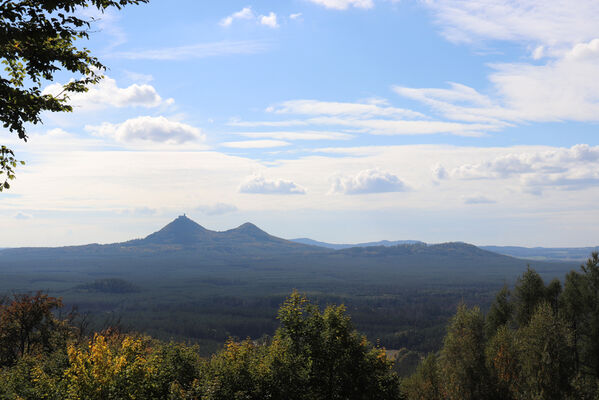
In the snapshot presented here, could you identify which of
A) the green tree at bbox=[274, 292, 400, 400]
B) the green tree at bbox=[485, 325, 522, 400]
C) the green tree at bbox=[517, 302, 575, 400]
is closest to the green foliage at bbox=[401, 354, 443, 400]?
→ the green tree at bbox=[485, 325, 522, 400]

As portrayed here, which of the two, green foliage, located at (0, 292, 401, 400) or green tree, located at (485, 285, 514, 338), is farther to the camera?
green tree, located at (485, 285, 514, 338)

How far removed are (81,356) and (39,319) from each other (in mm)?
33326

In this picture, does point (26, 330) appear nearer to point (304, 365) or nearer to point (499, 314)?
point (304, 365)

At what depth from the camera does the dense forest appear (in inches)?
1090

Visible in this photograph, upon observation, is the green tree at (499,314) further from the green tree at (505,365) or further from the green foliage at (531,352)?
the green tree at (505,365)

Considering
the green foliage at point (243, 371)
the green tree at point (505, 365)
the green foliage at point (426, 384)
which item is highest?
the green foliage at point (243, 371)

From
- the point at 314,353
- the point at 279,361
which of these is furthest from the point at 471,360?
the point at 279,361

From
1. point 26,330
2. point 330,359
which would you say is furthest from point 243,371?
point 26,330

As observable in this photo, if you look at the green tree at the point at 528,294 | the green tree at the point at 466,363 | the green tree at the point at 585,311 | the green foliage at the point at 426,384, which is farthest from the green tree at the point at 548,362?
the green tree at the point at 528,294

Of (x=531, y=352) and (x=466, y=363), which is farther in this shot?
(x=466, y=363)

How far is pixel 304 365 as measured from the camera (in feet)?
108

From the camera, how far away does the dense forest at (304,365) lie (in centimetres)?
2767

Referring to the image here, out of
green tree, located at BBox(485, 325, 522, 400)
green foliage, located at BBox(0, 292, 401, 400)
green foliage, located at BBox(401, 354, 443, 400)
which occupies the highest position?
green foliage, located at BBox(0, 292, 401, 400)

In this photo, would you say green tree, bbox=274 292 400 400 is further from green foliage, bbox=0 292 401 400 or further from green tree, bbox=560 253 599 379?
green tree, bbox=560 253 599 379
